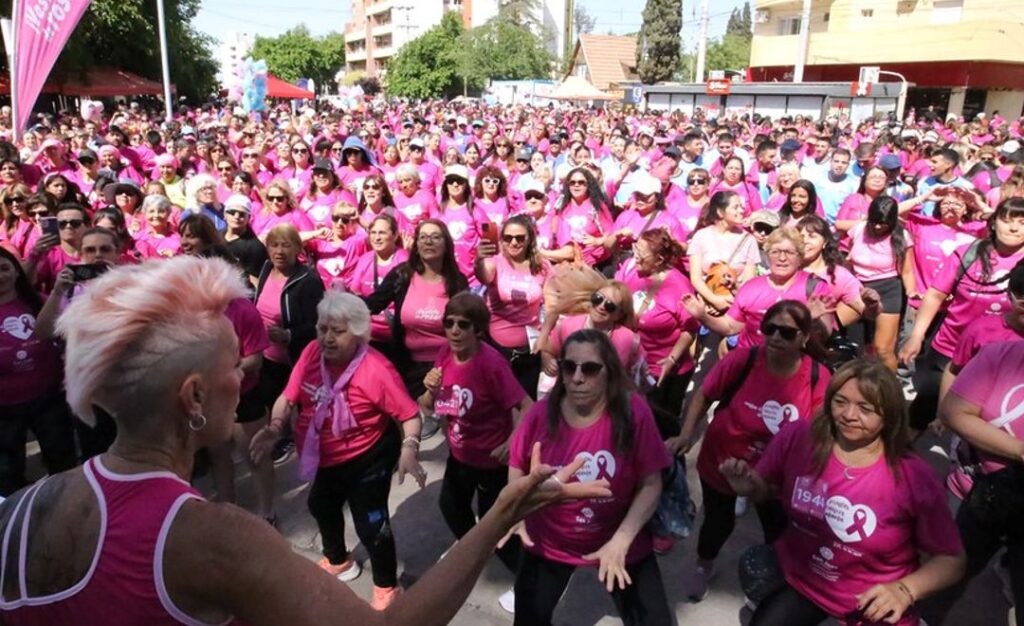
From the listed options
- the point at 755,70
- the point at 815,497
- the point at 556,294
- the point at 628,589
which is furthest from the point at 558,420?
the point at 755,70

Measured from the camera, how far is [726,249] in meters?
5.47

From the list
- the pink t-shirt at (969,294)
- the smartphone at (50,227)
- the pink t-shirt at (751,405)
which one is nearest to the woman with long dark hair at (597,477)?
the pink t-shirt at (751,405)

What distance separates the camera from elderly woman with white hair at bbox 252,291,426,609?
332cm

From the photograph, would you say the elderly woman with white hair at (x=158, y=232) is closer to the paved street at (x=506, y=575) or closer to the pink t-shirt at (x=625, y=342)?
the paved street at (x=506, y=575)

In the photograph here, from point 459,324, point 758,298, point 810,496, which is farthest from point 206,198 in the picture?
point 810,496

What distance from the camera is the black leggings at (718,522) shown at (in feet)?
11.0

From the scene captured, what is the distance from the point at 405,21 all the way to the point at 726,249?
97.1 metres

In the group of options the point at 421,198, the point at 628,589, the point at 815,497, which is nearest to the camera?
A: the point at 815,497

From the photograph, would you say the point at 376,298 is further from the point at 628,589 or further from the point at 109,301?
the point at 109,301

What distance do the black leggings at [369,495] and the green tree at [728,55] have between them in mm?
110844

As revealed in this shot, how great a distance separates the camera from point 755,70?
49844 millimetres

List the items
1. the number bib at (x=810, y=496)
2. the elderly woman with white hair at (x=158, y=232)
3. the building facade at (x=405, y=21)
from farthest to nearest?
the building facade at (x=405, y=21) → the elderly woman with white hair at (x=158, y=232) → the number bib at (x=810, y=496)

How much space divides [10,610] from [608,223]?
5.96m

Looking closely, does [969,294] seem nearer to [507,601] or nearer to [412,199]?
[507,601]
